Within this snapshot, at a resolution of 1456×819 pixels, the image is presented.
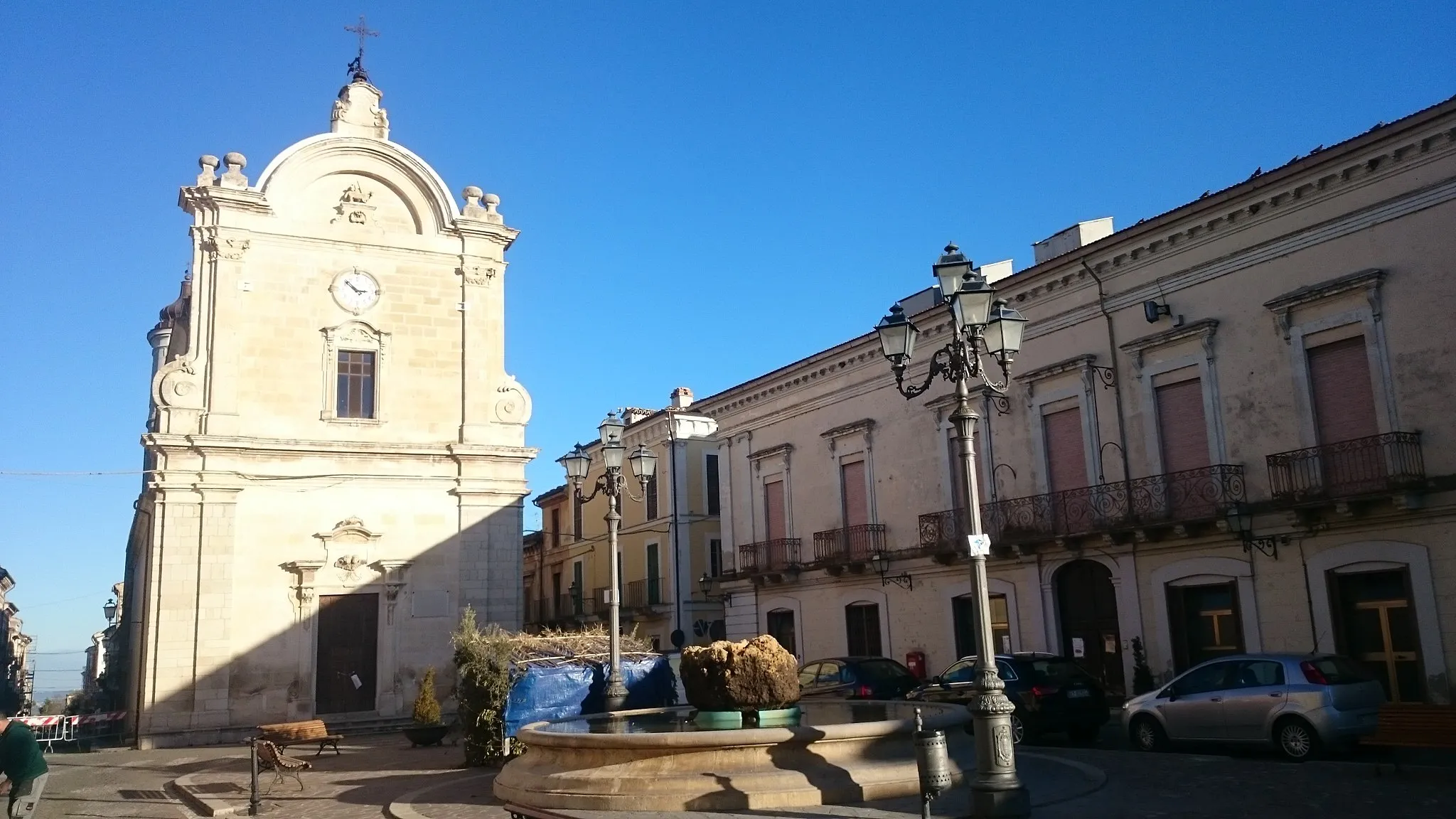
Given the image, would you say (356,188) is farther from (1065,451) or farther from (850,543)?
(1065,451)

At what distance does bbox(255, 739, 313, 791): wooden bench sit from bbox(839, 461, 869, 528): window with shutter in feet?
51.3

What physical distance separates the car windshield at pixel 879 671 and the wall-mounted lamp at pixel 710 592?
40.1 ft

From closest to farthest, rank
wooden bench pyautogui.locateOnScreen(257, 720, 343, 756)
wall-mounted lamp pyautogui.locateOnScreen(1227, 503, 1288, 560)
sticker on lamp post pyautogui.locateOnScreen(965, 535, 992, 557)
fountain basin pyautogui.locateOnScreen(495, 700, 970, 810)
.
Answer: sticker on lamp post pyautogui.locateOnScreen(965, 535, 992, 557) → fountain basin pyautogui.locateOnScreen(495, 700, 970, 810) → wooden bench pyautogui.locateOnScreen(257, 720, 343, 756) → wall-mounted lamp pyautogui.locateOnScreen(1227, 503, 1288, 560)

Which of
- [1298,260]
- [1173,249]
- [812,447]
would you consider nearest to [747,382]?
[812,447]

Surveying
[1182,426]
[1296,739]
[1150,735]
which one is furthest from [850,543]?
[1296,739]

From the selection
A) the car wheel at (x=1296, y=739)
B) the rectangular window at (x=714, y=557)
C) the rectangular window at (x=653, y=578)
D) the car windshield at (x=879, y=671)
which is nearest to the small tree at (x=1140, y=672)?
the car windshield at (x=879, y=671)

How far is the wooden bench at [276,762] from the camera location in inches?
564

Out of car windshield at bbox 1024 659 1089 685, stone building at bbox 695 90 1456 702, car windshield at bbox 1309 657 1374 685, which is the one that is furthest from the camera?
stone building at bbox 695 90 1456 702

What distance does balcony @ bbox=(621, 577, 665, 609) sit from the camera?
4033 cm

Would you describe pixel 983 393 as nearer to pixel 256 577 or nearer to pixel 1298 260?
pixel 1298 260

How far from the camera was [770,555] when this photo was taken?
3036 centimetres

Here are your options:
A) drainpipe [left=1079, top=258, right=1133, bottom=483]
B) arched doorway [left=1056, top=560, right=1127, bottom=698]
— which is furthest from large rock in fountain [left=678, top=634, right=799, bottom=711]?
arched doorway [left=1056, top=560, right=1127, bottom=698]

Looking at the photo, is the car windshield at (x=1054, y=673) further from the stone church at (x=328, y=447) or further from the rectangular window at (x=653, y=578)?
the rectangular window at (x=653, y=578)

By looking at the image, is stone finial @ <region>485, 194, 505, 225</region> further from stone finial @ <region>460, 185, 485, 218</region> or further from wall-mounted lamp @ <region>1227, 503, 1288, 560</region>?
wall-mounted lamp @ <region>1227, 503, 1288, 560</region>
